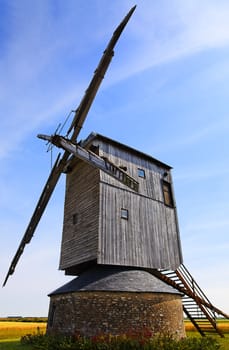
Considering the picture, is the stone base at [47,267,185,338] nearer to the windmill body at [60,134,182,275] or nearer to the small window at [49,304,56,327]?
the small window at [49,304,56,327]

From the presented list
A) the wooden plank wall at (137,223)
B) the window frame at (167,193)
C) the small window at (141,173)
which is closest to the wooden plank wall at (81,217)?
the wooden plank wall at (137,223)

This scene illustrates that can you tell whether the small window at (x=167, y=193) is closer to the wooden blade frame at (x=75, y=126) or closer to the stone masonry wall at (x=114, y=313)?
the stone masonry wall at (x=114, y=313)

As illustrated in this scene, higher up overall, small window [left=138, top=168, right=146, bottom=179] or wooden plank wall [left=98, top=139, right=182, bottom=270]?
small window [left=138, top=168, right=146, bottom=179]

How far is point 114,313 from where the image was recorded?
13.5 meters

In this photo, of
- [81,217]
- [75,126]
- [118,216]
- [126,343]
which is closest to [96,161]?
[75,126]

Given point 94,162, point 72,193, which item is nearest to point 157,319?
point 94,162

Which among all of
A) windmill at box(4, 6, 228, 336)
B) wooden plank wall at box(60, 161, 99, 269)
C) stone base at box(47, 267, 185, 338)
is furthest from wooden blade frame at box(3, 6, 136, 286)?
stone base at box(47, 267, 185, 338)

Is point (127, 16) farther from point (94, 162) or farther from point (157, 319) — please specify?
point (157, 319)

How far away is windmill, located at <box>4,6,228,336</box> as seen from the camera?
1382cm

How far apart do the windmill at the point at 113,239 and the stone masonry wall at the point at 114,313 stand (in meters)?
0.04

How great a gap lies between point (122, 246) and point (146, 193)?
14.3 feet

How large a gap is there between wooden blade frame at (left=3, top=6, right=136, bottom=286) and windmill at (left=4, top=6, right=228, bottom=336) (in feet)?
0.15

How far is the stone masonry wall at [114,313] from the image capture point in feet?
43.7

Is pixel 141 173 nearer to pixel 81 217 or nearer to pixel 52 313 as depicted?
pixel 81 217
